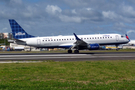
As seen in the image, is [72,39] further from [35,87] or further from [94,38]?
[35,87]

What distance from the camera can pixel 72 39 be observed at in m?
38.9

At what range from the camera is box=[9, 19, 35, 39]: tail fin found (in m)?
39.9

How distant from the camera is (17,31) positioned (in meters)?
40.1

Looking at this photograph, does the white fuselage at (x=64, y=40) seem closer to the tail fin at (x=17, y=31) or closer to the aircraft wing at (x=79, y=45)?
the tail fin at (x=17, y=31)

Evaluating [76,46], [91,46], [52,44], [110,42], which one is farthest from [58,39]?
[110,42]

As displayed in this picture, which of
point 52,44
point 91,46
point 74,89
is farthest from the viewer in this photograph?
point 52,44

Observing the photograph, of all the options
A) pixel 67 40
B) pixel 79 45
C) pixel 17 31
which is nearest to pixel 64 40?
pixel 67 40

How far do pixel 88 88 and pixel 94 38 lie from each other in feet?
104

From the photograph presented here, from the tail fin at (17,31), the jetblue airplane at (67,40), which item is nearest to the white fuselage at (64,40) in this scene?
the jetblue airplane at (67,40)

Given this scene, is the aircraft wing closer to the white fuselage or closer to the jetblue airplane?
the jetblue airplane

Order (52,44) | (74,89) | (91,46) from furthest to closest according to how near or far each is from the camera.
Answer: (52,44) → (91,46) → (74,89)

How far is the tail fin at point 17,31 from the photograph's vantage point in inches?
1571

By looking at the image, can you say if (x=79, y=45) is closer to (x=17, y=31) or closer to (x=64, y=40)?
(x=64, y=40)

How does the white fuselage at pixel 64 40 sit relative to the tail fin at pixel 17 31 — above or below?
below
